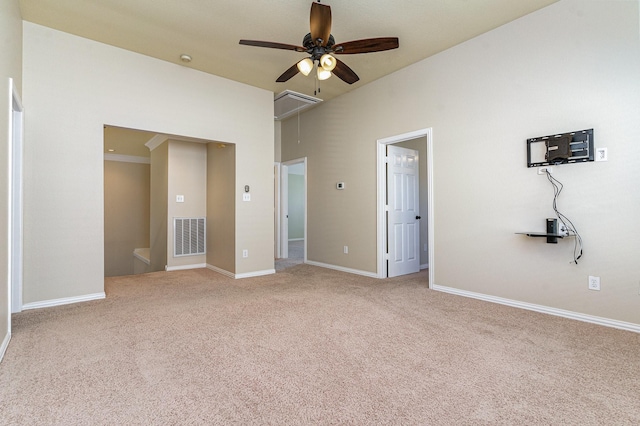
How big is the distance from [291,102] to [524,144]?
354 centimetres

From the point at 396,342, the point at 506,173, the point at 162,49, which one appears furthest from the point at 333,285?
the point at 162,49

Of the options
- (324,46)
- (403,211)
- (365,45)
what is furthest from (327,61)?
(403,211)

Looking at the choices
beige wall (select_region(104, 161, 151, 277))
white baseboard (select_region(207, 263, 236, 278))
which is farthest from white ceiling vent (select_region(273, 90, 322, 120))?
beige wall (select_region(104, 161, 151, 277))

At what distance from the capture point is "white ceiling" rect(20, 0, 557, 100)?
2.89m

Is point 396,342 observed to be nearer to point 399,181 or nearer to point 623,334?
point 623,334

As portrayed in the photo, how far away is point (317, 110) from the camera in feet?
18.5

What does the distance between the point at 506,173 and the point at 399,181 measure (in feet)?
5.58

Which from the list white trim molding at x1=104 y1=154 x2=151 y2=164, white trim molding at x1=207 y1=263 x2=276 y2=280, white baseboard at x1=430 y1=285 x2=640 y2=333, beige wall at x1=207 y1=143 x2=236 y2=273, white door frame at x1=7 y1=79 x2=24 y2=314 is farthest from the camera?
white trim molding at x1=104 y1=154 x2=151 y2=164

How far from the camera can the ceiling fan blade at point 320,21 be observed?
229 centimetres

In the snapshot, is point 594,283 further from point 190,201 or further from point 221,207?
point 190,201

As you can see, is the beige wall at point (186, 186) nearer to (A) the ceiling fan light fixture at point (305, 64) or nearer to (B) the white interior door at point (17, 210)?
(B) the white interior door at point (17, 210)

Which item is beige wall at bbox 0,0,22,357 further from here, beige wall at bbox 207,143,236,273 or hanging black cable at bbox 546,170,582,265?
hanging black cable at bbox 546,170,582,265

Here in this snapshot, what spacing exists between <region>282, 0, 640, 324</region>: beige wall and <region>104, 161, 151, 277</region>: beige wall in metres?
6.89

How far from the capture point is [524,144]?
10.3 feet
